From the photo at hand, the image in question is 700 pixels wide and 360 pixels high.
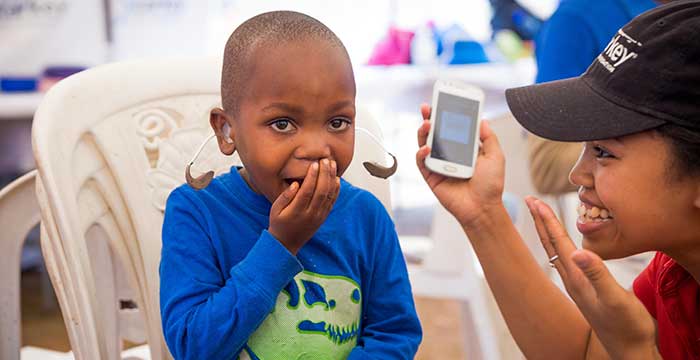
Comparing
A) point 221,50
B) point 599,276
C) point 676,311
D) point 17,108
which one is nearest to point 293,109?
point 599,276

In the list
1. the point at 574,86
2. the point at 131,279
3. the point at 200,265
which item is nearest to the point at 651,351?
the point at 574,86

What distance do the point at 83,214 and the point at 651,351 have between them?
937 millimetres

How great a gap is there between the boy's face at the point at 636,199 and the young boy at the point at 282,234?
0.33m

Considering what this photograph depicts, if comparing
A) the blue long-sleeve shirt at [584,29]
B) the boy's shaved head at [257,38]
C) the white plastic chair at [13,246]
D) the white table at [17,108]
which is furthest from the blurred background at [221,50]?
the boy's shaved head at [257,38]

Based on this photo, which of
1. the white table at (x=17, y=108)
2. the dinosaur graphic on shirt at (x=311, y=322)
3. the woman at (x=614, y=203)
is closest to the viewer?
the woman at (x=614, y=203)

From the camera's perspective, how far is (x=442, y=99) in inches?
54.0

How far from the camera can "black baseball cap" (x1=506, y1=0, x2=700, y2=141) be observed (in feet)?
3.76

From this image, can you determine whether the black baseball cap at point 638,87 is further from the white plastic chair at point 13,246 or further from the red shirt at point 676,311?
the white plastic chair at point 13,246

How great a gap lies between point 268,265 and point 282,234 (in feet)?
0.15

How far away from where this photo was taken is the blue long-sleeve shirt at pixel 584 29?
7.53 feet

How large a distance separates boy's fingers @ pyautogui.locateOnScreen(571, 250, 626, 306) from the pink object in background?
382 cm

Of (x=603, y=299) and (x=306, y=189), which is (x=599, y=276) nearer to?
(x=603, y=299)

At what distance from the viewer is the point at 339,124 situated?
1234 mm

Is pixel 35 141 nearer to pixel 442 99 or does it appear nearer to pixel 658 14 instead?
pixel 442 99
